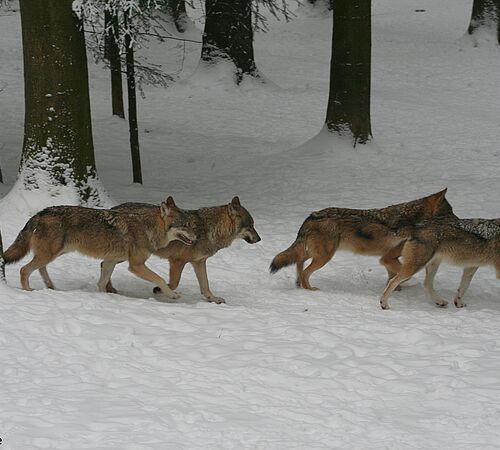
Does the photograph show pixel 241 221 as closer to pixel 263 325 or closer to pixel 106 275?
pixel 106 275

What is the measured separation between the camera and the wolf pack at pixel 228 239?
8953mm

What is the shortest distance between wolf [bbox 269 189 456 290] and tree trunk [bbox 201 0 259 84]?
12.3 m

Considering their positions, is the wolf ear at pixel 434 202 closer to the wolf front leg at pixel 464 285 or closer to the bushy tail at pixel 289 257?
the wolf front leg at pixel 464 285

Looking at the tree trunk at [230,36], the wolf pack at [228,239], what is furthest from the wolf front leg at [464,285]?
the tree trunk at [230,36]

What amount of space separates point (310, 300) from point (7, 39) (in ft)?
68.8

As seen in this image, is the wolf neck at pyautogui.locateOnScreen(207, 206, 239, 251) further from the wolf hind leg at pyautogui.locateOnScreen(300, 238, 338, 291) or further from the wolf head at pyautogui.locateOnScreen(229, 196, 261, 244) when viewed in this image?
the wolf hind leg at pyautogui.locateOnScreen(300, 238, 338, 291)

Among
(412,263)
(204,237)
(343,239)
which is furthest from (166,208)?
(412,263)

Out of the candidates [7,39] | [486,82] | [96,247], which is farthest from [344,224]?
[7,39]

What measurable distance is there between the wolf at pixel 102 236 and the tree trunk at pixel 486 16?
20.5 meters

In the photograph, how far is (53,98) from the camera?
39.7ft

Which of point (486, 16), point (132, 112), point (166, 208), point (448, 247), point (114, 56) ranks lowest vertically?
point (448, 247)

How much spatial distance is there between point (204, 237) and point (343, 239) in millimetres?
1847

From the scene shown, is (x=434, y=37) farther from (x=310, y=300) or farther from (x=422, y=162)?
(x=310, y=300)

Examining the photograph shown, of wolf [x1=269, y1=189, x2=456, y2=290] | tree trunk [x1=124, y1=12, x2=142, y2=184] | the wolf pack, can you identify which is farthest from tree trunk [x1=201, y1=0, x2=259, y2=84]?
the wolf pack
